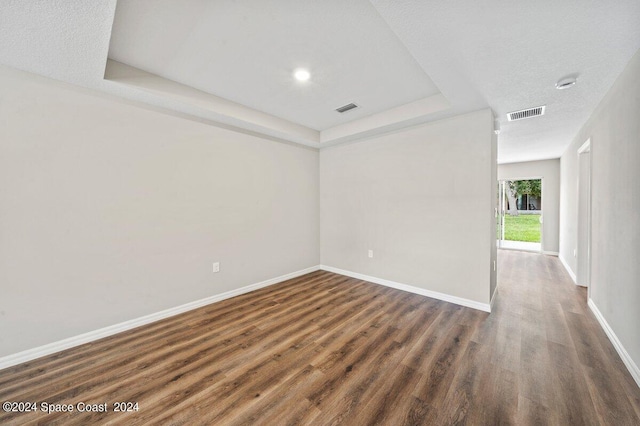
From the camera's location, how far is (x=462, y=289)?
3066 mm

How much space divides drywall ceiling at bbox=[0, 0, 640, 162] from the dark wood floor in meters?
2.46

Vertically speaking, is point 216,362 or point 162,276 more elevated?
point 162,276

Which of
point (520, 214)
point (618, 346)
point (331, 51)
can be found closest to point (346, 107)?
point (331, 51)

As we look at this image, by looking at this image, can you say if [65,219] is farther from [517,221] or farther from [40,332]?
[517,221]

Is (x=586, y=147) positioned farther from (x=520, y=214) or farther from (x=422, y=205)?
(x=520, y=214)

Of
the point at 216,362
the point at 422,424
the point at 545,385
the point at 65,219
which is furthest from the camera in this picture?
the point at 65,219

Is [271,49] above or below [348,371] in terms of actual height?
above

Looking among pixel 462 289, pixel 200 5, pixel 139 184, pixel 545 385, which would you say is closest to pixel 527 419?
pixel 545 385

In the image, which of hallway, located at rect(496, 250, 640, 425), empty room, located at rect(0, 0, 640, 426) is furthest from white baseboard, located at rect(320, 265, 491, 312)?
hallway, located at rect(496, 250, 640, 425)

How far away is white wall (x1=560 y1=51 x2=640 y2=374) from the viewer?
1806 millimetres

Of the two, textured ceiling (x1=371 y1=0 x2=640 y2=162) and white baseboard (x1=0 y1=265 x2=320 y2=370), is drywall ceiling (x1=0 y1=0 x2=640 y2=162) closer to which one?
textured ceiling (x1=371 y1=0 x2=640 y2=162)

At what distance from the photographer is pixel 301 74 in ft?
8.03

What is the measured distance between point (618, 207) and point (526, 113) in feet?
4.91

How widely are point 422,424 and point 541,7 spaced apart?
102 inches
